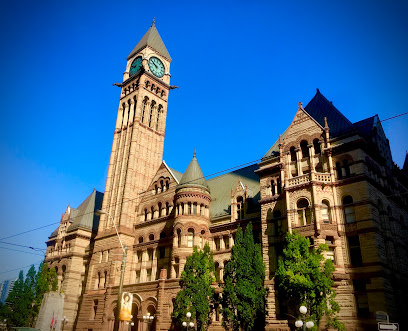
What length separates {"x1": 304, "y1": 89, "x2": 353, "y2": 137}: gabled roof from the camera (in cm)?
3380

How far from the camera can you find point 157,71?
63125 mm

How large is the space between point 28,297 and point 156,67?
134 ft

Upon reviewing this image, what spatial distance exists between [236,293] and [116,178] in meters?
31.2

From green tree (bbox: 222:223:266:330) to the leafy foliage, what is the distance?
31.8 meters

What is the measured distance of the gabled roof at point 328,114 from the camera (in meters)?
33.8

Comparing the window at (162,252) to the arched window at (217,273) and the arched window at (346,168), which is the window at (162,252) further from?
the arched window at (346,168)

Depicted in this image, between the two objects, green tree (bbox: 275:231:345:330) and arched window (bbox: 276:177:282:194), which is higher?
arched window (bbox: 276:177:282:194)

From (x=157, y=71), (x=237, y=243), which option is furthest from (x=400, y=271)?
(x=157, y=71)

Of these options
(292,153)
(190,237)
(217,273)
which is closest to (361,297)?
(292,153)

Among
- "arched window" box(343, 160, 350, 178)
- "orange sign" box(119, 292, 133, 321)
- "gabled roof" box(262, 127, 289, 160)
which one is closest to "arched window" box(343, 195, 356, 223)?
"arched window" box(343, 160, 350, 178)

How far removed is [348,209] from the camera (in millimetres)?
30172

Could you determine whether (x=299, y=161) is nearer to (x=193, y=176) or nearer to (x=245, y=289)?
(x=245, y=289)

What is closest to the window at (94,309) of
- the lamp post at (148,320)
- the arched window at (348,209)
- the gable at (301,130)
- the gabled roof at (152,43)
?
the lamp post at (148,320)

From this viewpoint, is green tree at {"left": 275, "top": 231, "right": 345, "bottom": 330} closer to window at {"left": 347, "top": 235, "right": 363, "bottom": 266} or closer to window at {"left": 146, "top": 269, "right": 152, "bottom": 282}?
window at {"left": 347, "top": 235, "right": 363, "bottom": 266}
